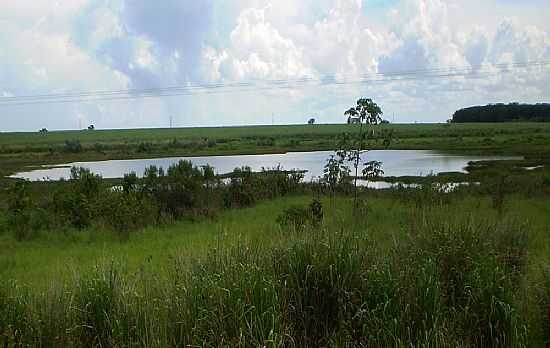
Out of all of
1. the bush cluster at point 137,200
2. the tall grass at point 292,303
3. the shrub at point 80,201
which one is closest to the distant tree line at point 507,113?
the bush cluster at point 137,200

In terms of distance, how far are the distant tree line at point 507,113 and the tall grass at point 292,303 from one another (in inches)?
6351

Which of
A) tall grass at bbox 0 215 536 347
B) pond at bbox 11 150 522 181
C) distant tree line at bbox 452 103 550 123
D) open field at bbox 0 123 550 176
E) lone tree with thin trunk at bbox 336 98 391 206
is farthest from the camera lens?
distant tree line at bbox 452 103 550 123

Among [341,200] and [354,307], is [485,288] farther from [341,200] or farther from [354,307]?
[341,200]

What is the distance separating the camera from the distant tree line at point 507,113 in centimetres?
15761

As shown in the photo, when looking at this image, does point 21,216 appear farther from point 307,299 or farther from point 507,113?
point 507,113

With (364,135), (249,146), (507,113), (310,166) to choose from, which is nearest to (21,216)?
(364,135)

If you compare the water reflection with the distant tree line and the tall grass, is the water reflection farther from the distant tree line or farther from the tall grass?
the distant tree line

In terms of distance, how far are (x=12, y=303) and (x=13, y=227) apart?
904 centimetres

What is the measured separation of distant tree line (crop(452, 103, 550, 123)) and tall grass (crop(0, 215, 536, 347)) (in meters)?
161

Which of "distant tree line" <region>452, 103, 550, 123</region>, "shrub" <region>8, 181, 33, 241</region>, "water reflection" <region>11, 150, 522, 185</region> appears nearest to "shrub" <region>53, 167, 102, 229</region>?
"shrub" <region>8, 181, 33, 241</region>

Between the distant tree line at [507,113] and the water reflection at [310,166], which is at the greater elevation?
the distant tree line at [507,113]

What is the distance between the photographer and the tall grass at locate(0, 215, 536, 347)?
5.64 meters

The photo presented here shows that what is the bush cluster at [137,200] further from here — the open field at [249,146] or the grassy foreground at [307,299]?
the open field at [249,146]

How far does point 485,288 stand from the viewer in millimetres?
5895
